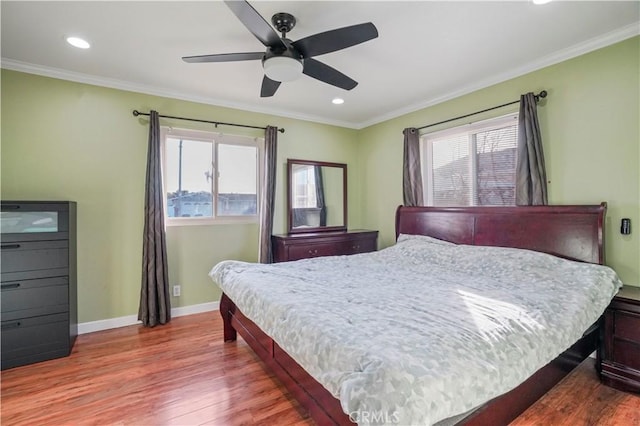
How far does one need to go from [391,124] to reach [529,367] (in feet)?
11.8

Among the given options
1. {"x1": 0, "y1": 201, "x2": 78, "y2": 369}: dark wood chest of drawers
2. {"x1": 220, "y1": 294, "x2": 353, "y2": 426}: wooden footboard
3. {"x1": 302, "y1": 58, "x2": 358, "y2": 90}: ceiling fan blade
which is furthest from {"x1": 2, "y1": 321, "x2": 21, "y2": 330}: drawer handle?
{"x1": 302, "y1": 58, "x2": 358, "y2": 90}: ceiling fan blade

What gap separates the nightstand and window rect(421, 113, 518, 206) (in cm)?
125

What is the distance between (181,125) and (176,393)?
2.80 m

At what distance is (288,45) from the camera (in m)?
1.94

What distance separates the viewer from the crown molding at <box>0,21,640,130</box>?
239cm

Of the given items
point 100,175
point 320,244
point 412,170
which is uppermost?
point 412,170

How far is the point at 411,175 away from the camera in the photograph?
3.85m

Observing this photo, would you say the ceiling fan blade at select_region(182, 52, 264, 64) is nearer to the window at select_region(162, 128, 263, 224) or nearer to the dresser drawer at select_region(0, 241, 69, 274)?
the window at select_region(162, 128, 263, 224)

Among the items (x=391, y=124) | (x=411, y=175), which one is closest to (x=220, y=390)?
(x=411, y=175)

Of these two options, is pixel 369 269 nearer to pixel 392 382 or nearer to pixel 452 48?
pixel 392 382

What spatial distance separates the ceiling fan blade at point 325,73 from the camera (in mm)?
2180

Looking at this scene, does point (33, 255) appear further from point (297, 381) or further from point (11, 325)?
point (297, 381)
